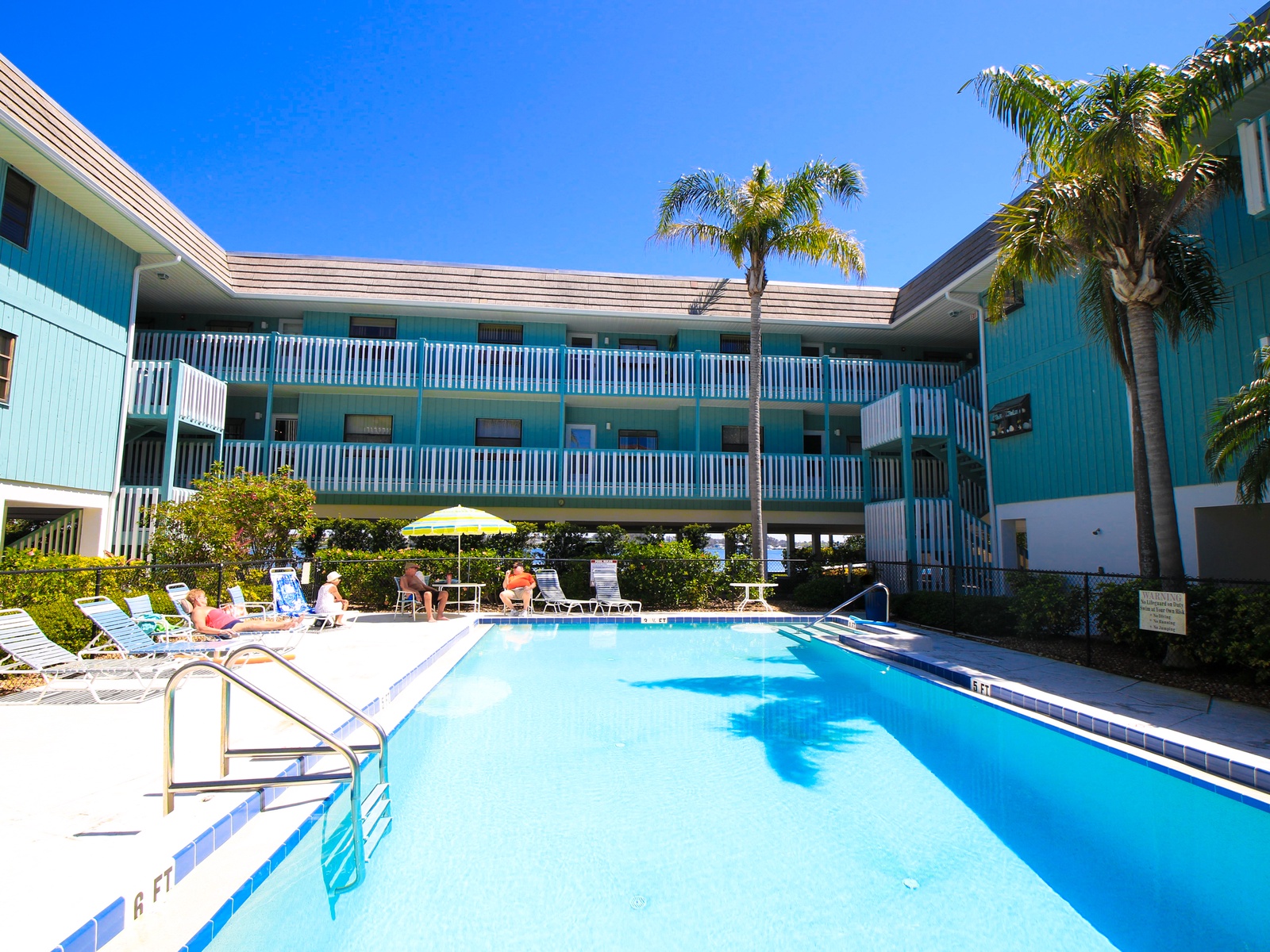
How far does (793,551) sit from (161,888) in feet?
65.6

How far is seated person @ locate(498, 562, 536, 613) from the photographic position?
49.4ft

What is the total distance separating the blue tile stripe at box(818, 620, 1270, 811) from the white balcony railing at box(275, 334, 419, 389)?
14.1 m

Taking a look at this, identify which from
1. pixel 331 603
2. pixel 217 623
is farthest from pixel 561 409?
pixel 217 623

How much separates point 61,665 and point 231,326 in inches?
580

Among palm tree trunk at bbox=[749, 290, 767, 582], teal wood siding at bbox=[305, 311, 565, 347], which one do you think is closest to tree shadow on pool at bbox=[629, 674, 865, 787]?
palm tree trunk at bbox=[749, 290, 767, 582]

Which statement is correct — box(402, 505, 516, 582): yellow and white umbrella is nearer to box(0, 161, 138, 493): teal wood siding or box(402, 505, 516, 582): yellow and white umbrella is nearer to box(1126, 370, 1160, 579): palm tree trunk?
box(0, 161, 138, 493): teal wood siding

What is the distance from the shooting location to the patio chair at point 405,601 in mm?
13795

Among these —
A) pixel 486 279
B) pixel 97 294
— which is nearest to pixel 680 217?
pixel 486 279

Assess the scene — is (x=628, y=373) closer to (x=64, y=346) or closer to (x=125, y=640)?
(x=64, y=346)

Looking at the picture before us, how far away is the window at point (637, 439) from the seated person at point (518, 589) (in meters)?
6.36

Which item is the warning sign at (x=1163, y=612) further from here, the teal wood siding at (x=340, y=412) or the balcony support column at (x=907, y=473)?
the teal wood siding at (x=340, y=412)

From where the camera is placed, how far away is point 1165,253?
9609 mm

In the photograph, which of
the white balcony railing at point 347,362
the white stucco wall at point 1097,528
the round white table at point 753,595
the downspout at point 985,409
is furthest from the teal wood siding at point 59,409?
the white stucco wall at point 1097,528

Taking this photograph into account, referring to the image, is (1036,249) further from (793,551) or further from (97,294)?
(97,294)
